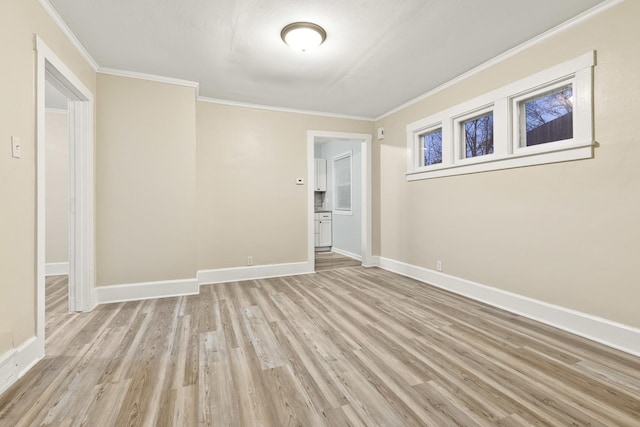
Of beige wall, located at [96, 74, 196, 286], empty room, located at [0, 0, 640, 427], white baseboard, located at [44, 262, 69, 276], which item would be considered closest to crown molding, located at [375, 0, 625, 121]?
empty room, located at [0, 0, 640, 427]

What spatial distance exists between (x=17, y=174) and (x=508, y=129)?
4049 mm

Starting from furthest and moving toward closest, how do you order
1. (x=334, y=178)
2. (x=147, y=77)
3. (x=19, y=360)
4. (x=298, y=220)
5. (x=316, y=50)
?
1. (x=334, y=178)
2. (x=298, y=220)
3. (x=147, y=77)
4. (x=316, y=50)
5. (x=19, y=360)

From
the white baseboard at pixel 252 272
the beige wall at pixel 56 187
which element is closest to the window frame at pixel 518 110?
the white baseboard at pixel 252 272

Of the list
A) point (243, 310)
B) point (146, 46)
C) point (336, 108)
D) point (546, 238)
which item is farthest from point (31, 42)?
point (546, 238)

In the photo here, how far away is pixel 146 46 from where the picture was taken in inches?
112

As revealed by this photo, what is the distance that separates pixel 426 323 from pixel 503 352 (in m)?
0.66

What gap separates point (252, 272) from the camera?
4.45 metres

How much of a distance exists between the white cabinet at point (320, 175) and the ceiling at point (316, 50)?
3692 millimetres

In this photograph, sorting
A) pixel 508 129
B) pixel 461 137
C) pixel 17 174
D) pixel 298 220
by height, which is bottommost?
pixel 298 220

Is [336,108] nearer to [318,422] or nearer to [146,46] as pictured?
[146,46]

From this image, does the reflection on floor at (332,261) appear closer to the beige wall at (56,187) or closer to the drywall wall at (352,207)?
the drywall wall at (352,207)

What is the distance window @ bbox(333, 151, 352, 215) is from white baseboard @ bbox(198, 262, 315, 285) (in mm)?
2262

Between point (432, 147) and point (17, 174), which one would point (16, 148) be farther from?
point (432, 147)

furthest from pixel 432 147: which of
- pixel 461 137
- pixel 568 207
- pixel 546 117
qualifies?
pixel 568 207
